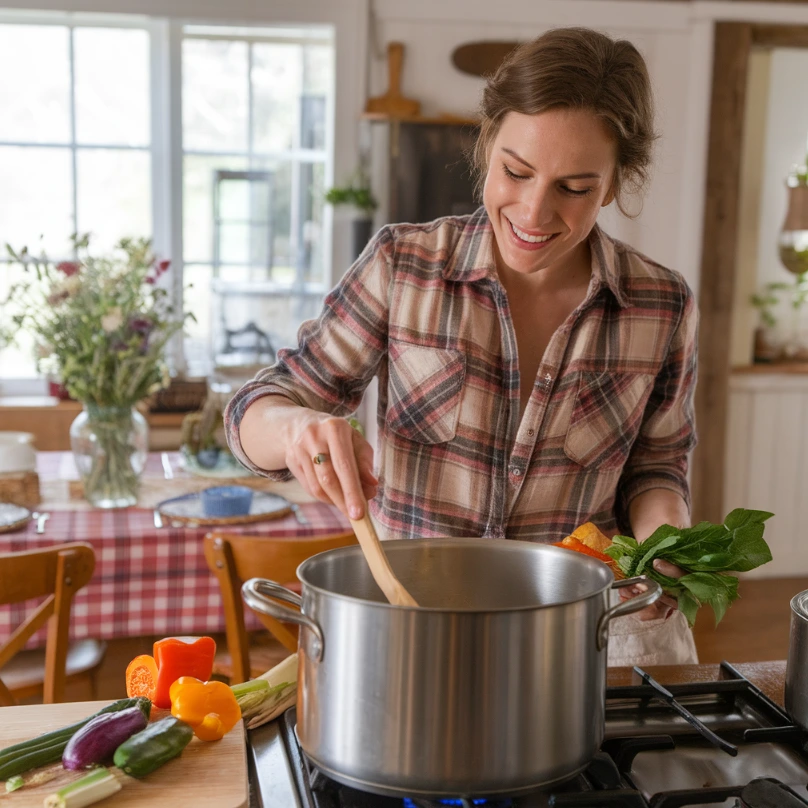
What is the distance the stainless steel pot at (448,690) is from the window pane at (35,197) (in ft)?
12.4

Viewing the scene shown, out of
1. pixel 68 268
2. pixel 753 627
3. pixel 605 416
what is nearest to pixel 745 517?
pixel 605 416

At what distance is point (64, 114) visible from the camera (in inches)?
164

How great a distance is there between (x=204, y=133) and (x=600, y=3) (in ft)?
5.57

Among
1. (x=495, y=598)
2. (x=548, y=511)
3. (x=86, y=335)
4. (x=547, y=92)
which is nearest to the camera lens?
(x=495, y=598)

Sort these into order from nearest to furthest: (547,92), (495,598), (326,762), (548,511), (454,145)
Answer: (326,762), (495,598), (547,92), (548,511), (454,145)

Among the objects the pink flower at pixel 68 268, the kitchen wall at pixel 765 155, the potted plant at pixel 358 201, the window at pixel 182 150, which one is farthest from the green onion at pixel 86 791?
the kitchen wall at pixel 765 155

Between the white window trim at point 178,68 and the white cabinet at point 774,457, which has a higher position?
the white window trim at point 178,68

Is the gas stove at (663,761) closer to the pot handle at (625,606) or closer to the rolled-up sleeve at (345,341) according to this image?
the pot handle at (625,606)

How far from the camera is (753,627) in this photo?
3875 millimetres

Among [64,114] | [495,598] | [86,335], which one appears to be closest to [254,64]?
[64,114]

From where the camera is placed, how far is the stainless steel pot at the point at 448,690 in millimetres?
729

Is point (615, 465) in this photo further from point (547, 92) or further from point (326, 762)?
point (326, 762)

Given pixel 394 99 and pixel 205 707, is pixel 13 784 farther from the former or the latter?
pixel 394 99

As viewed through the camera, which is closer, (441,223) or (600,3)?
(441,223)
